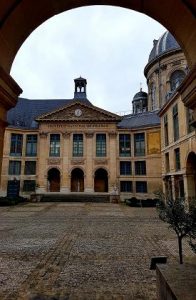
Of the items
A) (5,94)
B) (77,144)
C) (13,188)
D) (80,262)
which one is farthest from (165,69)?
(5,94)

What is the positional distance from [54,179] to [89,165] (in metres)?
5.60

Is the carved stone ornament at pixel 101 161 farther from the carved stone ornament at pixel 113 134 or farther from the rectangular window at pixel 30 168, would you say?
the rectangular window at pixel 30 168

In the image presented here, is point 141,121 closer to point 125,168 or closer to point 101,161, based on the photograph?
point 125,168

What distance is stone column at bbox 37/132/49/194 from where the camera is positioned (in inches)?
1395

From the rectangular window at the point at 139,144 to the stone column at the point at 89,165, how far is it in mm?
6160

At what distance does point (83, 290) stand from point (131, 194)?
29.9m

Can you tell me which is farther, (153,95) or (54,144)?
(153,95)

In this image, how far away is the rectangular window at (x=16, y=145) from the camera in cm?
3662

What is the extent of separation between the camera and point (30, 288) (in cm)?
547

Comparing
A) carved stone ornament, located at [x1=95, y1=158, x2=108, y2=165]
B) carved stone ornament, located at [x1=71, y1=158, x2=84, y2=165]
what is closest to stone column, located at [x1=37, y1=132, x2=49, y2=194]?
carved stone ornament, located at [x1=71, y1=158, x2=84, y2=165]

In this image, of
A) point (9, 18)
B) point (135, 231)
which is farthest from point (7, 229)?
point (9, 18)

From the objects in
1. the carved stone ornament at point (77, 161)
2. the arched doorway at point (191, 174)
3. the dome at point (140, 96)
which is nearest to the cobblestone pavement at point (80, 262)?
the arched doorway at point (191, 174)

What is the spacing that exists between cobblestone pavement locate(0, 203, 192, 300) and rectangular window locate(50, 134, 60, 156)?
80.4ft

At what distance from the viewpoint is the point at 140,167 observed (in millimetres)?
35188
